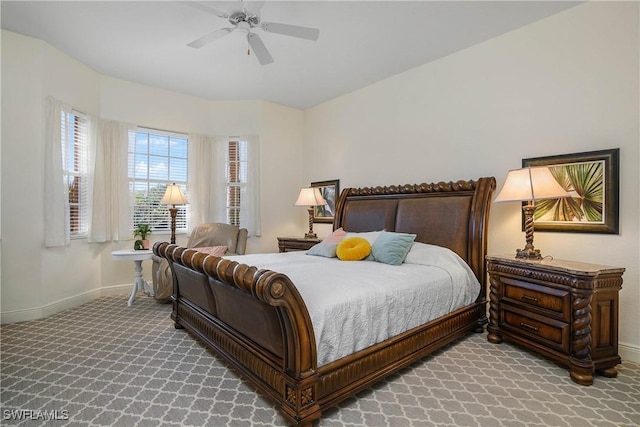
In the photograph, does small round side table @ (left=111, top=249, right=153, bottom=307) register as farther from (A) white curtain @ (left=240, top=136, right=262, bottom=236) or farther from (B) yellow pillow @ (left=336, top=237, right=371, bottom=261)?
(B) yellow pillow @ (left=336, top=237, right=371, bottom=261)

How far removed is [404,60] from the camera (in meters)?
3.71

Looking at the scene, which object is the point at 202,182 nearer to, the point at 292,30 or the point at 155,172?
the point at 155,172

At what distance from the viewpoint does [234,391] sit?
2.03 m

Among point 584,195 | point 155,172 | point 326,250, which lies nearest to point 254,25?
point 326,250

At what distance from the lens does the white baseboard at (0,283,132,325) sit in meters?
3.23

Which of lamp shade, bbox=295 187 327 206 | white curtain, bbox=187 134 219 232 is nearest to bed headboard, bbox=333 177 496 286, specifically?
lamp shade, bbox=295 187 327 206

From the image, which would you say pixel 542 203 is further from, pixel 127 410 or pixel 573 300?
pixel 127 410

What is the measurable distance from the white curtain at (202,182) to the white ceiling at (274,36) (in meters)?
0.94

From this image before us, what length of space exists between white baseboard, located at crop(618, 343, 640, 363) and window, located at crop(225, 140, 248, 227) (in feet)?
15.7

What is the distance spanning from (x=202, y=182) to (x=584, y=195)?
4.78 m

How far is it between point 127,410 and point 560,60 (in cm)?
431

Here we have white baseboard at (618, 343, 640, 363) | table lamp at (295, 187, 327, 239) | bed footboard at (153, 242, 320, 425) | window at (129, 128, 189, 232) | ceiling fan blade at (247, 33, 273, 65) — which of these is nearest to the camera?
bed footboard at (153, 242, 320, 425)

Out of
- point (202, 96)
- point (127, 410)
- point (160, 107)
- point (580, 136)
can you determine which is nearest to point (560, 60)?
point (580, 136)

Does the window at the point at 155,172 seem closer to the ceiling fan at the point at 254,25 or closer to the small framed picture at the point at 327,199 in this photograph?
the small framed picture at the point at 327,199
